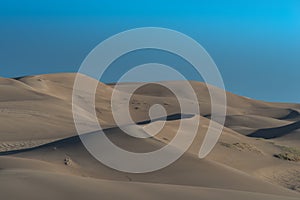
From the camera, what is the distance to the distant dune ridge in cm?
959

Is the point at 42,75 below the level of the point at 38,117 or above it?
above

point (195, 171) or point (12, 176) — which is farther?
point (195, 171)

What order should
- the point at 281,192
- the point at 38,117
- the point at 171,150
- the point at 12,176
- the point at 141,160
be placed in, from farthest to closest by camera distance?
1. the point at 38,117
2. the point at 171,150
3. the point at 141,160
4. the point at 281,192
5. the point at 12,176

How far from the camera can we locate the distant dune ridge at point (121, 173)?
959cm

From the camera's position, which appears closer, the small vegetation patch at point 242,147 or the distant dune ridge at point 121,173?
the distant dune ridge at point 121,173

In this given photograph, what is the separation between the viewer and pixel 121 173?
14898mm

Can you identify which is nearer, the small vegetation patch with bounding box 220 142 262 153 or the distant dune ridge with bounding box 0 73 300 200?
the distant dune ridge with bounding box 0 73 300 200

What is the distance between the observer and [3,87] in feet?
139

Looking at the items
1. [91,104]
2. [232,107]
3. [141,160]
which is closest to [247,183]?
[141,160]

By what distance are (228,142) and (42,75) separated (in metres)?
37.1

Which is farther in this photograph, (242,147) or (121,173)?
(242,147)

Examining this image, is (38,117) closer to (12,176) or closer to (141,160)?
(141,160)

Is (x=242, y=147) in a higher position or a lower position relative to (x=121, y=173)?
higher

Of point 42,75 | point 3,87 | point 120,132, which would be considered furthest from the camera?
point 42,75
